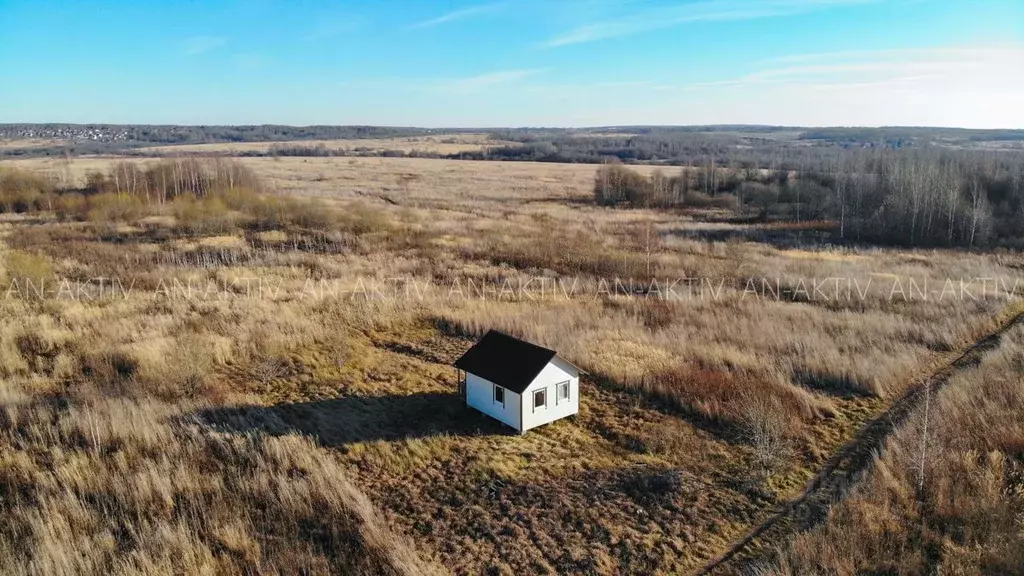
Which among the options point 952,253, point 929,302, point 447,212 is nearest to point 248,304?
point 929,302

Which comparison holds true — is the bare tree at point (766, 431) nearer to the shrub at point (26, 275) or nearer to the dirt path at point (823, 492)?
the dirt path at point (823, 492)

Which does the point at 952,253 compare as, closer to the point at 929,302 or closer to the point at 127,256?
the point at 929,302

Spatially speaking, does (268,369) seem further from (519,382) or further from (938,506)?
(938,506)

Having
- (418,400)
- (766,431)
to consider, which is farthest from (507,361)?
(766,431)

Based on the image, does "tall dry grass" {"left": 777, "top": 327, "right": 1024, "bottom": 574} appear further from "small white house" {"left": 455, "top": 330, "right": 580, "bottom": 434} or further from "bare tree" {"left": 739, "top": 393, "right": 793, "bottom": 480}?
"small white house" {"left": 455, "top": 330, "right": 580, "bottom": 434}

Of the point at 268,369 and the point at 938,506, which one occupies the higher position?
the point at 268,369

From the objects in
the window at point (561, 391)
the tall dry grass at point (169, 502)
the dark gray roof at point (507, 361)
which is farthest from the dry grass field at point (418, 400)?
the dark gray roof at point (507, 361)
